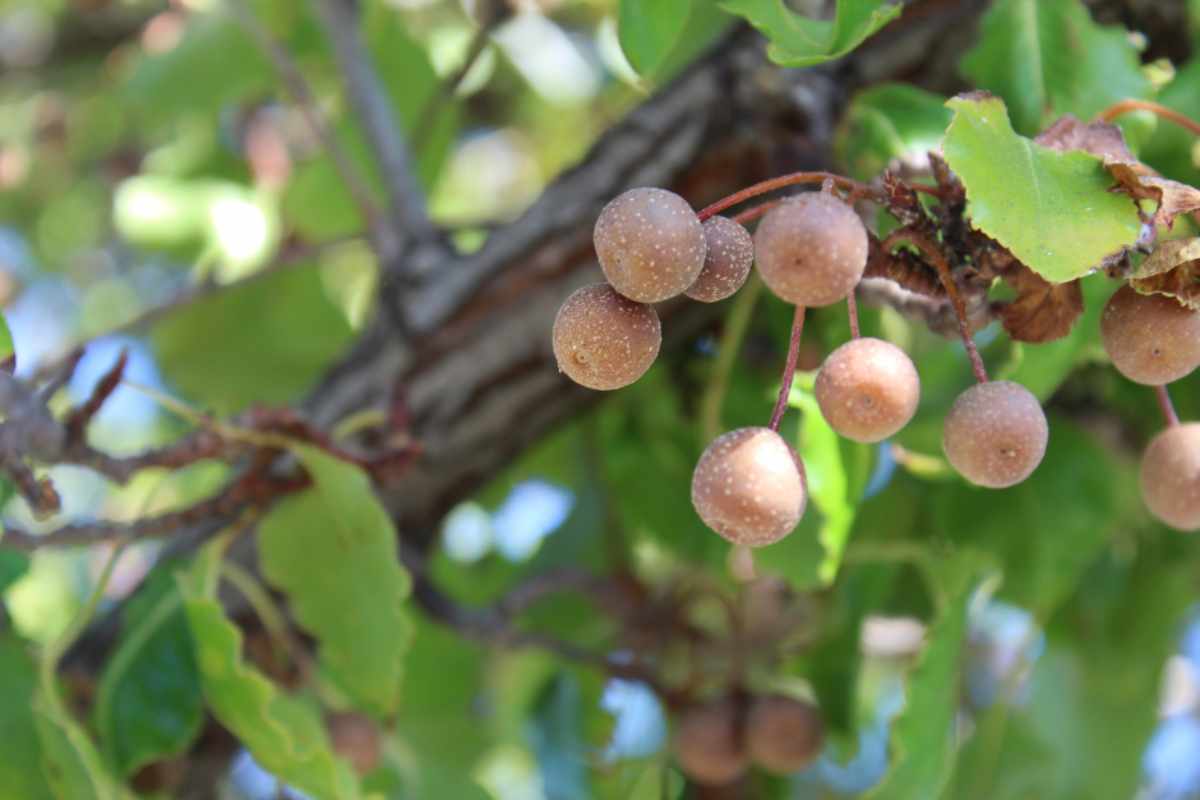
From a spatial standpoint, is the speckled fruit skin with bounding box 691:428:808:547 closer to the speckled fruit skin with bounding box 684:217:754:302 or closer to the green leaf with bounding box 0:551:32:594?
the speckled fruit skin with bounding box 684:217:754:302

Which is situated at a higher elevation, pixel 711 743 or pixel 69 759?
pixel 69 759

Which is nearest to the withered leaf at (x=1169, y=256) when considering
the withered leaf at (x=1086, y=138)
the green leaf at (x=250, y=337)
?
the withered leaf at (x=1086, y=138)

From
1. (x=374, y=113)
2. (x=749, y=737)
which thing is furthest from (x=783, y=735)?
(x=374, y=113)

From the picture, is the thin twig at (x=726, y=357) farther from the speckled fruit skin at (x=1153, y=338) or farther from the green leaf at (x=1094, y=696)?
the green leaf at (x=1094, y=696)

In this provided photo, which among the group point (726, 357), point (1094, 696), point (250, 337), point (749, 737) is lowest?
point (1094, 696)

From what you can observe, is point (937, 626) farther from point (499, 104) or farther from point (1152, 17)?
point (499, 104)

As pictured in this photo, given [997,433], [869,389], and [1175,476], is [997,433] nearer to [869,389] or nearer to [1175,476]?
[869,389]

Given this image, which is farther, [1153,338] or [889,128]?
[889,128]
